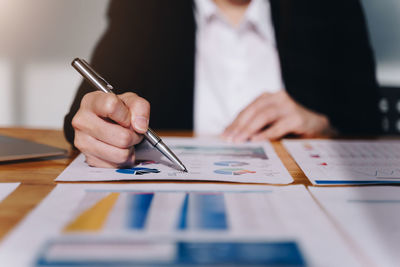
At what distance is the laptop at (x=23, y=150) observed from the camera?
51cm

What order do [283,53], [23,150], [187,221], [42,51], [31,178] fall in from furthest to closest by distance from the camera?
1. [42,51]
2. [283,53]
3. [23,150]
4. [31,178]
5. [187,221]

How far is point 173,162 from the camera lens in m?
0.48

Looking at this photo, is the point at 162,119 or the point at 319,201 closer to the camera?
the point at 319,201

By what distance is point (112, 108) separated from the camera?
1.43 ft

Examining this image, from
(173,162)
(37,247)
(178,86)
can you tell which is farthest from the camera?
(178,86)

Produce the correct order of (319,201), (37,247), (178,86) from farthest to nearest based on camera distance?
1. (178,86)
2. (319,201)
3. (37,247)

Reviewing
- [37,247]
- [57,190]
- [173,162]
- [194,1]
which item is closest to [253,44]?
[194,1]

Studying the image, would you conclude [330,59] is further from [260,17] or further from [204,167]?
[204,167]

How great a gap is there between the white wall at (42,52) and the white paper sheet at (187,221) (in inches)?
87.8

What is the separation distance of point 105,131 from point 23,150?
0.17 m

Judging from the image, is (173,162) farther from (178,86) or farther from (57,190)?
(178,86)

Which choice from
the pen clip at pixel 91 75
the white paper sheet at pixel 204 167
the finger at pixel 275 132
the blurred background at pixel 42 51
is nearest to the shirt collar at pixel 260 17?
the finger at pixel 275 132

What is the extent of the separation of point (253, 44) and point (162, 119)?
388 millimetres

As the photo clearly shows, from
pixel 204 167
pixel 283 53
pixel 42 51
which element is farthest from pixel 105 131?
pixel 42 51
